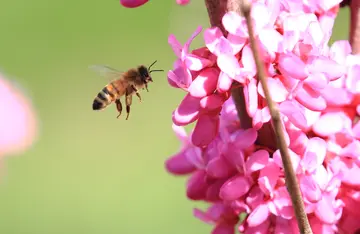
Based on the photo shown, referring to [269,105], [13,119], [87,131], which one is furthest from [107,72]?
[87,131]

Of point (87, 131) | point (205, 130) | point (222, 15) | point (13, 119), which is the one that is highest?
point (222, 15)

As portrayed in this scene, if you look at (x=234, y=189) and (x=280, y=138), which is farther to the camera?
(x=234, y=189)

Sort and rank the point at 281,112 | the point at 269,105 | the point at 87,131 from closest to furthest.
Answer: the point at 269,105 → the point at 281,112 → the point at 87,131

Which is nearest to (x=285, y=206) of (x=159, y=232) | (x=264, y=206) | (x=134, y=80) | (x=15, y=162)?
(x=264, y=206)

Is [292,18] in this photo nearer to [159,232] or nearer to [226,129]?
[226,129]

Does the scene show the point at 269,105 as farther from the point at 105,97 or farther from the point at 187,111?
the point at 105,97

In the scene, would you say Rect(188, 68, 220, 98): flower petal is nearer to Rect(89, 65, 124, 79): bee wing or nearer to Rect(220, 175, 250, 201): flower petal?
Rect(220, 175, 250, 201): flower petal

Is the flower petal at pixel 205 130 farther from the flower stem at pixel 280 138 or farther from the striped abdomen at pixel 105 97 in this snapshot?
the striped abdomen at pixel 105 97

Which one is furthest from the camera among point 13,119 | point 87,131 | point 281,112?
point 87,131

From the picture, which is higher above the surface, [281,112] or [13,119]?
[281,112]
